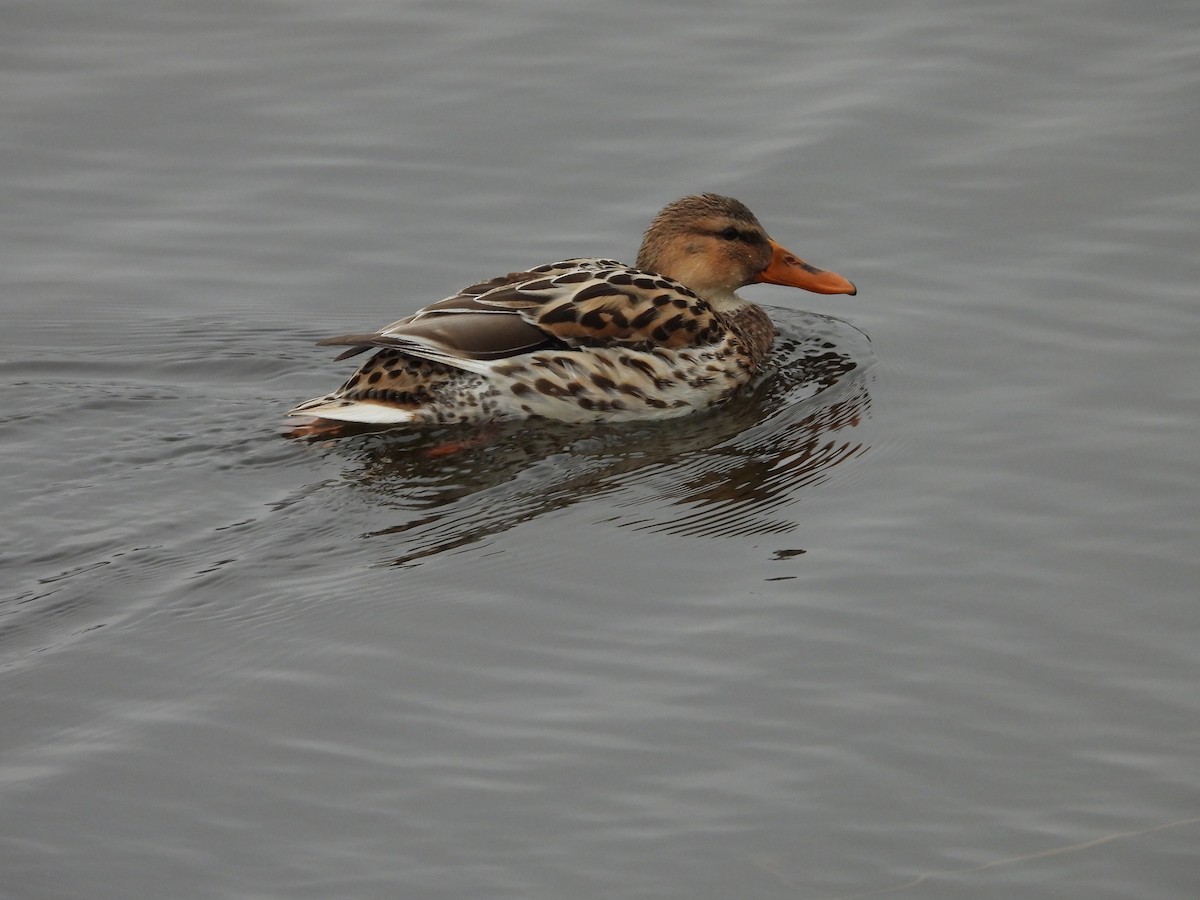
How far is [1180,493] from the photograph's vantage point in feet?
26.9

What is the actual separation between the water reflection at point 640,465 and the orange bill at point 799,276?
382 millimetres

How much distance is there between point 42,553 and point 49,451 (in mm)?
1191

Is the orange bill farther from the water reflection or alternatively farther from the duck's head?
the water reflection

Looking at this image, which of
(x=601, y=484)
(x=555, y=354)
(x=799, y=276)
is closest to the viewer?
(x=601, y=484)

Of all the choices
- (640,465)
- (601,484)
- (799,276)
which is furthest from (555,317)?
(799,276)

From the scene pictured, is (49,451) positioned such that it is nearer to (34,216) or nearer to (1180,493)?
(34,216)

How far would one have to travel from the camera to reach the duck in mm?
9469

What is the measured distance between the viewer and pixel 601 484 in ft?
28.6

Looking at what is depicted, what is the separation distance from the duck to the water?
23 cm

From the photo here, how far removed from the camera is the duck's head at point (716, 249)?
35.4 feet

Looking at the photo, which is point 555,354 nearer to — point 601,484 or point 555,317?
point 555,317

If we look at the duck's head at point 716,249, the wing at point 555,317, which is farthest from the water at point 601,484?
the wing at point 555,317

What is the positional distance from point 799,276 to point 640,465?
232cm

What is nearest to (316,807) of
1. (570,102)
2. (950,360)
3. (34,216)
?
(950,360)
